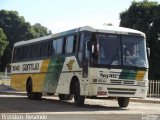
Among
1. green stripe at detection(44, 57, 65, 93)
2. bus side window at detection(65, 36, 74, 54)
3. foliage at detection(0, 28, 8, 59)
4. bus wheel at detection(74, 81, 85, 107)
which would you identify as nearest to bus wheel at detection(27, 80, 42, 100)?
green stripe at detection(44, 57, 65, 93)

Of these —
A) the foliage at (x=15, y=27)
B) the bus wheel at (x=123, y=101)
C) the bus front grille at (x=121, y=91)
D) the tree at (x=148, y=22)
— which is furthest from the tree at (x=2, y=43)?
the bus front grille at (x=121, y=91)

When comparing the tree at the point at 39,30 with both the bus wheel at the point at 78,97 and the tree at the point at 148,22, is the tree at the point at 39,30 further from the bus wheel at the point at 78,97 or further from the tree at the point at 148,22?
the bus wheel at the point at 78,97

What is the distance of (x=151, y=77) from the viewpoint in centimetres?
4216

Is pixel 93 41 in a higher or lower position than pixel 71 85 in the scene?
higher

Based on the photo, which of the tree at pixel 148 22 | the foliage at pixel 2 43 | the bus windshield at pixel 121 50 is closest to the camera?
the bus windshield at pixel 121 50

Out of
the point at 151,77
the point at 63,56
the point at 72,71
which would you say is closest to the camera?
the point at 72,71

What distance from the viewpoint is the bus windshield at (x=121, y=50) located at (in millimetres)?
20312

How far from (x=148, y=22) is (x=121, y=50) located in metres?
26.1

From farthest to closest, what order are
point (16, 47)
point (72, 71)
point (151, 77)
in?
point (151, 77) < point (16, 47) < point (72, 71)

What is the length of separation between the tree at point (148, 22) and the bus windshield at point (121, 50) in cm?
2109

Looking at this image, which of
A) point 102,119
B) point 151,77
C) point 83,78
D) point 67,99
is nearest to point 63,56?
point 83,78

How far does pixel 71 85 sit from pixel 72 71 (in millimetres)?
630

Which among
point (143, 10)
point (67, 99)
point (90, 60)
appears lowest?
point (67, 99)

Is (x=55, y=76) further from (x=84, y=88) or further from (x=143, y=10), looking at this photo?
(x=143, y=10)
